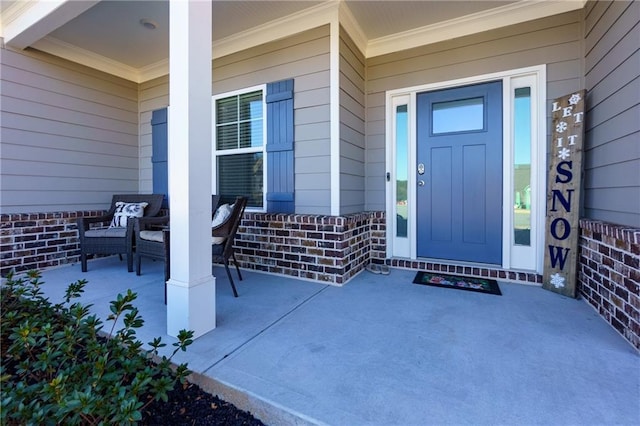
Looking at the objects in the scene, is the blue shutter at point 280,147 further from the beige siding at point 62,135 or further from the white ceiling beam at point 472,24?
the beige siding at point 62,135

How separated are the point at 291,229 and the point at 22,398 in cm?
217

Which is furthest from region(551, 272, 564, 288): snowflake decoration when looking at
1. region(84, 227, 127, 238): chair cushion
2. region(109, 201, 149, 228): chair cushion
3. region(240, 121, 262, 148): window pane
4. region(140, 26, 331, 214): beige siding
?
region(109, 201, 149, 228): chair cushion

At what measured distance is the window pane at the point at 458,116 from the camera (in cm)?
299

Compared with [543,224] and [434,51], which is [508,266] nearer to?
[543,224]

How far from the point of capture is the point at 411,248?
130 inches

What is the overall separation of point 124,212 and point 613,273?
180 inches

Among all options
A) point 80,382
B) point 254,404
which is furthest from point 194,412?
point 80,382

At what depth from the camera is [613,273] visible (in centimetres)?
191

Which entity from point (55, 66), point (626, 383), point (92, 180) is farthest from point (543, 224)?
point (55, 66)

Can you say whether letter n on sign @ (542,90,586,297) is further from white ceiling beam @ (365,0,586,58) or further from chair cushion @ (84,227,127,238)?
chair cushion @ (84,227,127,238)

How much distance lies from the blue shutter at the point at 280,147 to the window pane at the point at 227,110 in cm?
54

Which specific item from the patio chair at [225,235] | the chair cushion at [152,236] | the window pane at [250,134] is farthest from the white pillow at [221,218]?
the window pane at [250,134]

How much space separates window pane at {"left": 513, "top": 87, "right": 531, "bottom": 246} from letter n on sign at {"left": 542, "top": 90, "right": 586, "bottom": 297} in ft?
0.69

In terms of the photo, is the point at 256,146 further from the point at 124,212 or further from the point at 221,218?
the point at 124,212
